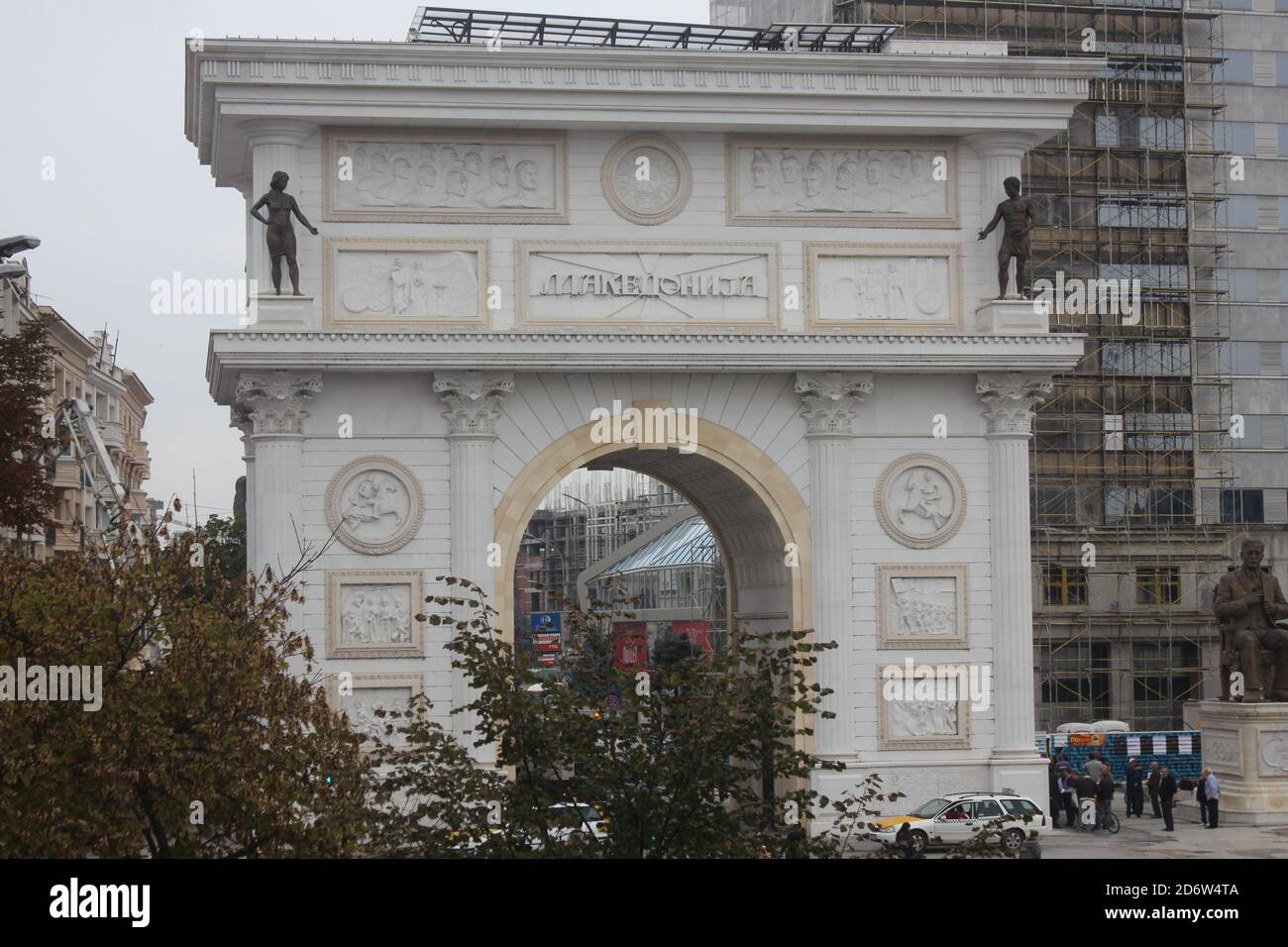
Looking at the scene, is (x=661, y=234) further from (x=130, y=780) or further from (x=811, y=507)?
(x=130, y=780)

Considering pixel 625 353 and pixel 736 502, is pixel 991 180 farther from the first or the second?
pixel 736 502

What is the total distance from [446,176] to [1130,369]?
1470 inches

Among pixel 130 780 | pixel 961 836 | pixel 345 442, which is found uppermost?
pixel 345 442

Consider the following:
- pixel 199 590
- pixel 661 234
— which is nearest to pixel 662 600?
pixel 661 234

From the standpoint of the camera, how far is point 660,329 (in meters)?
44.4

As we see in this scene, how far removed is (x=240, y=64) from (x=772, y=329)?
13.1 m

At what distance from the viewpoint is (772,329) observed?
4491cm

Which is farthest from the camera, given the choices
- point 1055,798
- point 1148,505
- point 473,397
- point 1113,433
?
point 1148,505

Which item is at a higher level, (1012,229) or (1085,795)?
(1012,229)

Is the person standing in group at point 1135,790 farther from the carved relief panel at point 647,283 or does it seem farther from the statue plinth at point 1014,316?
the carved relief panel at point 647,283

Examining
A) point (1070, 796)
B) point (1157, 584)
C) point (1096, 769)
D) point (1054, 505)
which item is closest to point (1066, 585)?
point (1054, 505)

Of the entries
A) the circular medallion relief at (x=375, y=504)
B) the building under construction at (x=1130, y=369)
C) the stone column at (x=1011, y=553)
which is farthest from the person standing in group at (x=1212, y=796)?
the building under construction at (x=1130, y=369)
